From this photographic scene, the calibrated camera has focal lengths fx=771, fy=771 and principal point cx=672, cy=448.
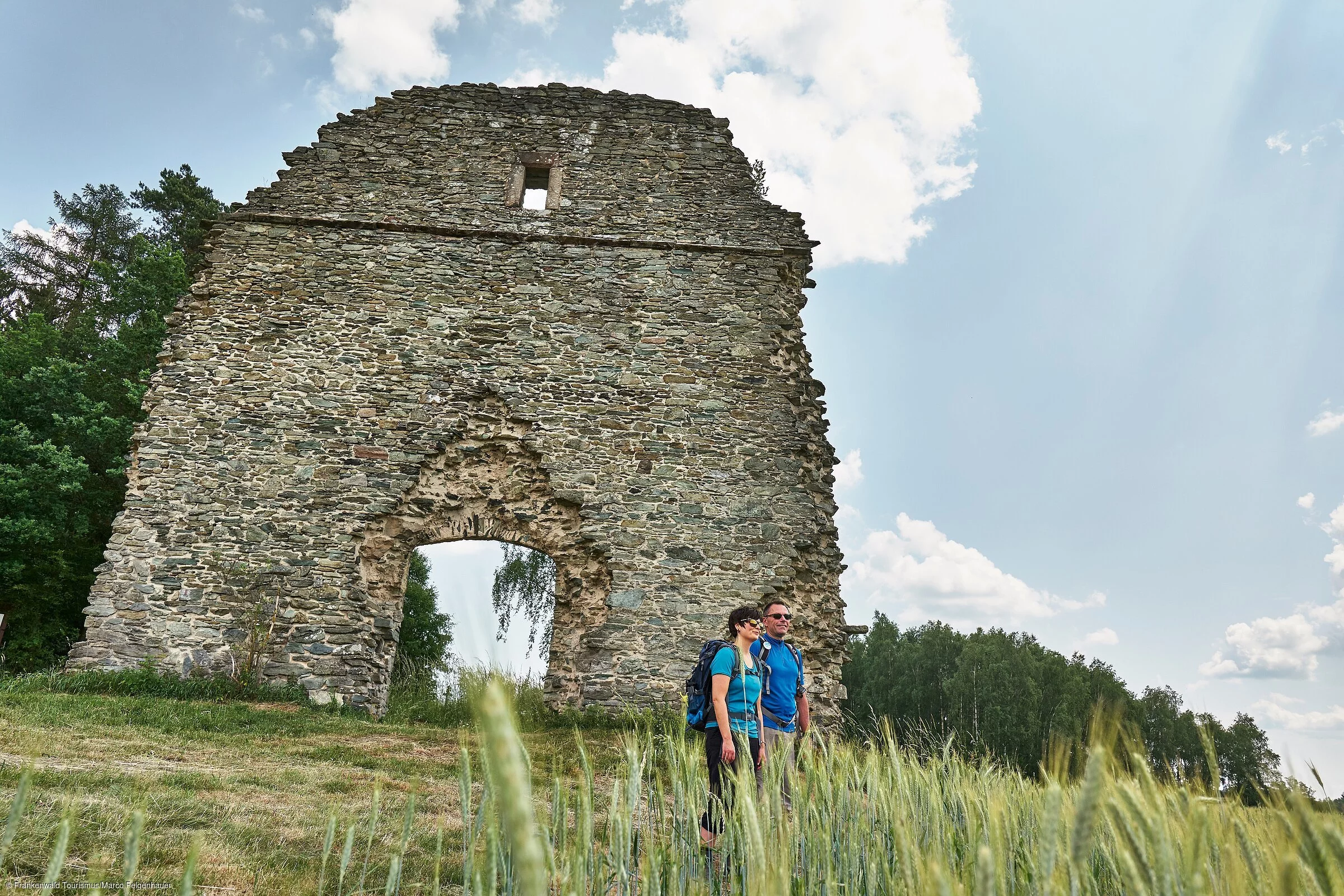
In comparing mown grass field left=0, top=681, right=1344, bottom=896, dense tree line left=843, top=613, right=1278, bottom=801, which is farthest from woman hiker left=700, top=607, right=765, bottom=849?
dense tree line left=843, top=613, right=1278, bottom=801

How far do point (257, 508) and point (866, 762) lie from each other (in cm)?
693

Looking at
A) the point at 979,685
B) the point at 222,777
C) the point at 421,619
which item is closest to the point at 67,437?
the point at 421,619

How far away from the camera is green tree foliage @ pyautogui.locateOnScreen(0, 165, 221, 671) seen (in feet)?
35.0

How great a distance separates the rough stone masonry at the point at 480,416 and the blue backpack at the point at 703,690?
3.80 meters

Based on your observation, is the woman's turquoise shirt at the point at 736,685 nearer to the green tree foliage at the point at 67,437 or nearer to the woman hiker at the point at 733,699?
the woman hiker at the point at 733,699

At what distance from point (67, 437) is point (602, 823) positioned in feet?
40.9

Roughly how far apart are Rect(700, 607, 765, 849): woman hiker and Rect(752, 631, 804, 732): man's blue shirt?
0.10 metres

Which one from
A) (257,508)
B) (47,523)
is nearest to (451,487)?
(257,508)

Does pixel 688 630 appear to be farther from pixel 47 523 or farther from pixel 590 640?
pixel 47 523

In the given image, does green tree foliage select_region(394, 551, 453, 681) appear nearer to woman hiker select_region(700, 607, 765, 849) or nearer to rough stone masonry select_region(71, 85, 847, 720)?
rough stone masonry select_region(71, 85, 847, 720)

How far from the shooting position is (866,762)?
220cm

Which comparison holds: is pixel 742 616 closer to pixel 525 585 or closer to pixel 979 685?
pixel 525 585

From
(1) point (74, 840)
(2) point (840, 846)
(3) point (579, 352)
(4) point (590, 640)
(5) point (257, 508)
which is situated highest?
(3) point (579, 352)

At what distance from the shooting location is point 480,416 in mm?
7914
